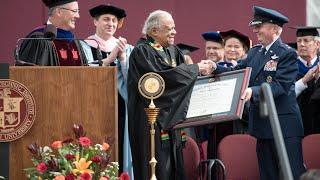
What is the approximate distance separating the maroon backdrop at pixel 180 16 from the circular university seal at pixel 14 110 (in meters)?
4.79

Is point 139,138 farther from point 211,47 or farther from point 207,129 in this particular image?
point 211,47

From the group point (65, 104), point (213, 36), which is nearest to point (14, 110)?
point (65, 104)

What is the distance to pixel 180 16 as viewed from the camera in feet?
35.0

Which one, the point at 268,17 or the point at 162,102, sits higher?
the point at 268,17

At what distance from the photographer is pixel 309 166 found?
730cm

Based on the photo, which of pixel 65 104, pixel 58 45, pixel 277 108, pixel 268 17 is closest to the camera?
pixel 65 104

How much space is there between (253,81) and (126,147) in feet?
4.24

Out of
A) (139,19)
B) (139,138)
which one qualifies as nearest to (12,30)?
(139,19)

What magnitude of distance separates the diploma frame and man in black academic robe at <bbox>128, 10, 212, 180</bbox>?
0.43ft

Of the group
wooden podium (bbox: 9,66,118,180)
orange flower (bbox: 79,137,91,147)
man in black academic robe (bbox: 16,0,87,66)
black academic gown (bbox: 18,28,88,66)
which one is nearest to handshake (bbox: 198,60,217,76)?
man in black academic robe (bbox: 16,0,87,66)

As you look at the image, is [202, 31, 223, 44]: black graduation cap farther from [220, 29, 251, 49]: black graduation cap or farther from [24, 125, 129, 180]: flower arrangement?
[24, 125, 129, 180]: flower arrangement

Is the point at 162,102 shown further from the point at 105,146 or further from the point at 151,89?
the point at 105,146

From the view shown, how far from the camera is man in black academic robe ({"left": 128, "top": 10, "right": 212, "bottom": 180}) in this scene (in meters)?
6.74

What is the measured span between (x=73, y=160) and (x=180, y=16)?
5.73 metres
